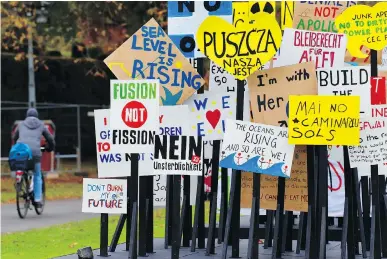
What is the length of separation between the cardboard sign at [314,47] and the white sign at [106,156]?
7.26ft

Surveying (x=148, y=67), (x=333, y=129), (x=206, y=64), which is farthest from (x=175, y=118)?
(x=206, y=64)

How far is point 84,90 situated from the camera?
110ft

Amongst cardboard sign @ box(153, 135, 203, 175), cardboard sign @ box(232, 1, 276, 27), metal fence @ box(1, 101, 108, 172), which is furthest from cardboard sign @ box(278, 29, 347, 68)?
metal fence @ box(1, 101, 108, 172)

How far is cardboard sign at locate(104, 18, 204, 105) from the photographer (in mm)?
10562

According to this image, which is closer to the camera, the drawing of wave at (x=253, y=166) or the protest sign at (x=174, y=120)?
the drawing of wave at (x=253, y=166)

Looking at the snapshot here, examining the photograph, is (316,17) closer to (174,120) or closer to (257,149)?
(174,120)

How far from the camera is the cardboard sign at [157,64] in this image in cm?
1056

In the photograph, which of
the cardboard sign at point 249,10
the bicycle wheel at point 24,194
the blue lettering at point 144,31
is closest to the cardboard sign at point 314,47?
the cardboard sign at point 249,10

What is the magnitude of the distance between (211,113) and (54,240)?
358 cm

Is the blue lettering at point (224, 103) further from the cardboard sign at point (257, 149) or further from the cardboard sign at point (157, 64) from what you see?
the cardboard sign at point (257, 149)

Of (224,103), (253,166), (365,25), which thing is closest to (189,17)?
(224,103)

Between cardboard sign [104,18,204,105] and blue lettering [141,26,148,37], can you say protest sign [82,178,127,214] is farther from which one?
blue lettering [141,26,148,37]

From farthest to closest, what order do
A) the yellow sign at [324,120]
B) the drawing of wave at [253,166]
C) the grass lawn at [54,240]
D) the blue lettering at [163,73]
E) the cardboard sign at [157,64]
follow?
the grass lawn at [54,240] → the blue lettering at [163,73] → the cardboard sign at [157,64] → the drawing of wave at [253,166] → the yellow sign at [324,120]

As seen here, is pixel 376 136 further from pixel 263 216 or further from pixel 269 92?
pixel 263 216
